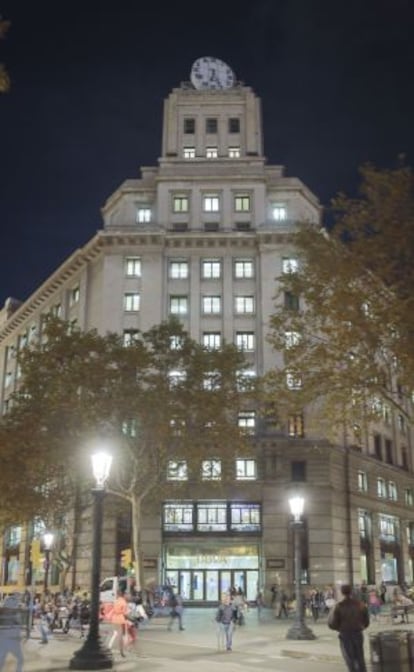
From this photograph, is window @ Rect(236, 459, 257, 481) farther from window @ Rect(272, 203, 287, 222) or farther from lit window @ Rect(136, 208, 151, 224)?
lit window @ Rect(136, 208, 151, 224)

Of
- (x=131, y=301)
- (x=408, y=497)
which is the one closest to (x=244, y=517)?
(x=131, y=301)

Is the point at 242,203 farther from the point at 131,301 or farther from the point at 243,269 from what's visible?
the point at 131,301

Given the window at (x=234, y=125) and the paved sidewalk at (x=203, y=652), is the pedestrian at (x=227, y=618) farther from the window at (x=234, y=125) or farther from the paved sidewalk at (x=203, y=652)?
the window at (x=234, y=125)

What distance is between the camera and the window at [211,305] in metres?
54.5

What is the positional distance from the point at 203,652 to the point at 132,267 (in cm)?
3702

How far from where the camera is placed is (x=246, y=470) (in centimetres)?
5012

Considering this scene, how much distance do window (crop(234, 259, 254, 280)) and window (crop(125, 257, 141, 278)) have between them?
7153 millimetres

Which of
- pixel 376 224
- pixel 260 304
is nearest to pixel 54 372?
pixel 260 304

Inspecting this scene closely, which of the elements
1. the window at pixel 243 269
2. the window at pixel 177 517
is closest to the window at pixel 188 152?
the window at pixel 243 269

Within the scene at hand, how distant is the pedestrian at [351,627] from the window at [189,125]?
52698 mm

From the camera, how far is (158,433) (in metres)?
37.8

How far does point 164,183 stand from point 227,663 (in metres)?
43.8

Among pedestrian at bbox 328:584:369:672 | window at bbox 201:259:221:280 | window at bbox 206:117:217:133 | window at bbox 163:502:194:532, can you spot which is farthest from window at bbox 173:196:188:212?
pedestrian at bbox 328:584:369:672

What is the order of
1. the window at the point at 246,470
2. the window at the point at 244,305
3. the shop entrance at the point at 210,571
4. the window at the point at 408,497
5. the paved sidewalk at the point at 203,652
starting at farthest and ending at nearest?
the window at the point at 408,497 → the window at the point at 244,305 → the window at the point at 246,470 → the shop entrance at the point at 210,571 → the paved sidewalk at the point at 203,652
